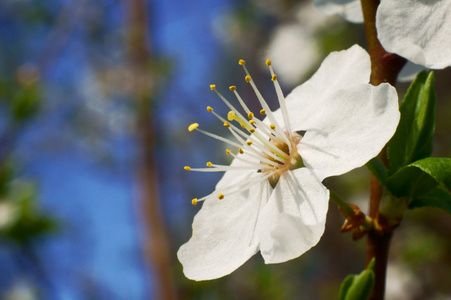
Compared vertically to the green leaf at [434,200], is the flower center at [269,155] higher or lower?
higher

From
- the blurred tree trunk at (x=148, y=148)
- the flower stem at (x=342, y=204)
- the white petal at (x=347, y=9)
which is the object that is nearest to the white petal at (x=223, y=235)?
the flower stem at (x=342, y=204)

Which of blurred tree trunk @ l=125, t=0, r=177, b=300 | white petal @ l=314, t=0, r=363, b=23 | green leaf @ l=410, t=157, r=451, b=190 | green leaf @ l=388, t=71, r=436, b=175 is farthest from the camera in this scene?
blurred tree trunk @ l=125, t=0, r=177, b=300

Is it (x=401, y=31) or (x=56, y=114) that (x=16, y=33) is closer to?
(x=56, y=114)

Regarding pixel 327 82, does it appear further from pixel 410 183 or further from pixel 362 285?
pixel 362 285

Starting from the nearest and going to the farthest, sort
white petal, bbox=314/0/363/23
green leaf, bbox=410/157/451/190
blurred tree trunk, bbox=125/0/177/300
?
green leaf, bbox=410/157/451/190
white petal, bbox=314/0/363/23
blurred tree trunk, bbox=125/0/177/300

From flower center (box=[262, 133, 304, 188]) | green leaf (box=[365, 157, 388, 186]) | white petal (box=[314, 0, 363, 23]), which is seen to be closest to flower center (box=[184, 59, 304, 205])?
flower center (box=[262, 133, 304, 188])

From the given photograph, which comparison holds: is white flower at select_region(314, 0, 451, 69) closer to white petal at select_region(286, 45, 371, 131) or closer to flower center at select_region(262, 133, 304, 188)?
white petal at select_region(286, 45, 371, 131)

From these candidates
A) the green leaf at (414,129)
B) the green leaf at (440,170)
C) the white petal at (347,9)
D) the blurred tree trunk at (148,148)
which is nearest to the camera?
the green leaf at (440,170)

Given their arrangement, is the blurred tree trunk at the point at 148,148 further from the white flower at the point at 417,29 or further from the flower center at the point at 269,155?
the white flower at the point at 417,29
